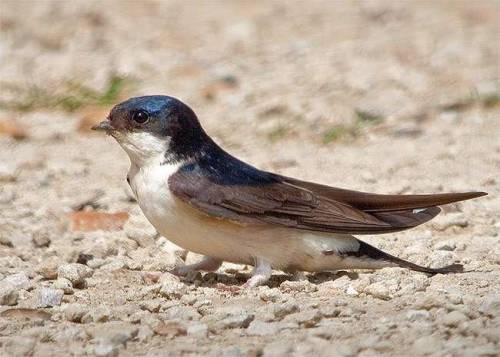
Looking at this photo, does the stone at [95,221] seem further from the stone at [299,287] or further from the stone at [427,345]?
the stone at [427,345]

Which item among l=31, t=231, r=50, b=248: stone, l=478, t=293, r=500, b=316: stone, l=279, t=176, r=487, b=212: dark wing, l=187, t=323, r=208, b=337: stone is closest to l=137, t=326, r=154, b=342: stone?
l=187, t=323, r=208, b=337: stone

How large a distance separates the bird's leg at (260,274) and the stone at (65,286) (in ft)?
2.14

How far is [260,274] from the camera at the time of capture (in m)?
5.60

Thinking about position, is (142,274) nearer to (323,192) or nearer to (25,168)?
(323,192)

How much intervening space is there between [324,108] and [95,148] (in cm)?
157

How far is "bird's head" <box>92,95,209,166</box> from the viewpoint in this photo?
5.64m

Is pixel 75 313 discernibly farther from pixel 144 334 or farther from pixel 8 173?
pixel 8 173

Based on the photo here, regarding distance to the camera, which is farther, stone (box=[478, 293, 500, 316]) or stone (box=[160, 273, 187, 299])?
stone (box=[160, 273, 187, 299])

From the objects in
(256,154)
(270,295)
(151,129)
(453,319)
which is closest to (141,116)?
(151,129)

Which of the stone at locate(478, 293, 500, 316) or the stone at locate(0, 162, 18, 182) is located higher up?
the stone at locate(0, 162, 18, 182)

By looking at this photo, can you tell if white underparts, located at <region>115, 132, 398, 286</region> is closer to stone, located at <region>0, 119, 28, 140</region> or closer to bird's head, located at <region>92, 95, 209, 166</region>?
bird's head, located at <region>92, 95, 209, 166</region>

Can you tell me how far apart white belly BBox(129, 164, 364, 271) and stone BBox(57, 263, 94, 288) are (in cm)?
33

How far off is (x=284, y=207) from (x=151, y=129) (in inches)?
23.4

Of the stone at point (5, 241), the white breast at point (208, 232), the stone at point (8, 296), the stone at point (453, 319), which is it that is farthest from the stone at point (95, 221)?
the stone at point (453, 319)
